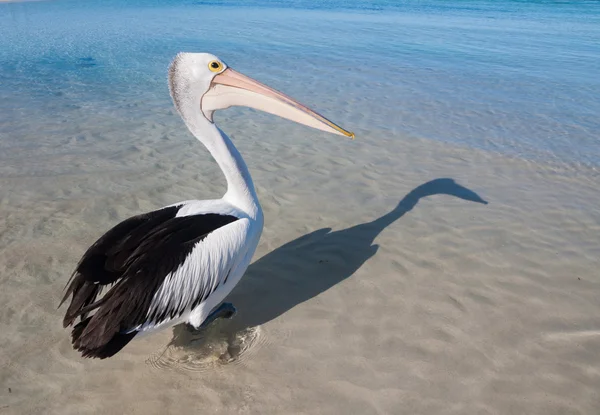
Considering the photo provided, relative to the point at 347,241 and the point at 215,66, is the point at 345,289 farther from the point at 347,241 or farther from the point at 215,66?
the point at 215,66

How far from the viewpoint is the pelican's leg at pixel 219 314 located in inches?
121

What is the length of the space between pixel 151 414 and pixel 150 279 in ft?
2.55

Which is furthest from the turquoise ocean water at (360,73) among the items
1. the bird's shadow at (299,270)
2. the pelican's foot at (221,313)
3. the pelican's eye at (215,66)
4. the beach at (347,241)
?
the pelican's foot at (221,313)

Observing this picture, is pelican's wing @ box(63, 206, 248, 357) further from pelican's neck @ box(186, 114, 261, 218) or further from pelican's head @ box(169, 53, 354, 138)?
pelican's head @ box(169, 53, 354, 138)

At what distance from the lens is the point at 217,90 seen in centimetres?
320

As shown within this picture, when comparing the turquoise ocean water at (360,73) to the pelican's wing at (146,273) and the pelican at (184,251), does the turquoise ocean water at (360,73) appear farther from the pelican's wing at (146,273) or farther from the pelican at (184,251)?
the pelican's wing at (146,273)

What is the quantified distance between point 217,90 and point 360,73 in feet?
25.2

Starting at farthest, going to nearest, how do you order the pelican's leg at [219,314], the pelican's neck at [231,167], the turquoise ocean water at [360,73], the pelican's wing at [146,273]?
the turquoise ocean water at [360,73]
the pelican's neck at [231,167]
the pelican's leg at [219,314]
the pelican's wing at [146,273]

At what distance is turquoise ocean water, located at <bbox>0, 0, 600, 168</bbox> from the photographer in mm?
7117

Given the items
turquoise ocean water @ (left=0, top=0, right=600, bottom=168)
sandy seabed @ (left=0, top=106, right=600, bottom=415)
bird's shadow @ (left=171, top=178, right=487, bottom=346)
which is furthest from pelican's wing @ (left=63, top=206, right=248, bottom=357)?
turquoise ocean water @ (left=0, top=0, right=600, bottom=168)

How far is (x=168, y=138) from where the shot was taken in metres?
6.73

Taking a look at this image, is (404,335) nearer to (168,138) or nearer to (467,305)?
(467,305)

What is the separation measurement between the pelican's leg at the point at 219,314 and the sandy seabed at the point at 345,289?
10 centimetres

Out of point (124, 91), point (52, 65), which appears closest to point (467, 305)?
point (124, 91)
